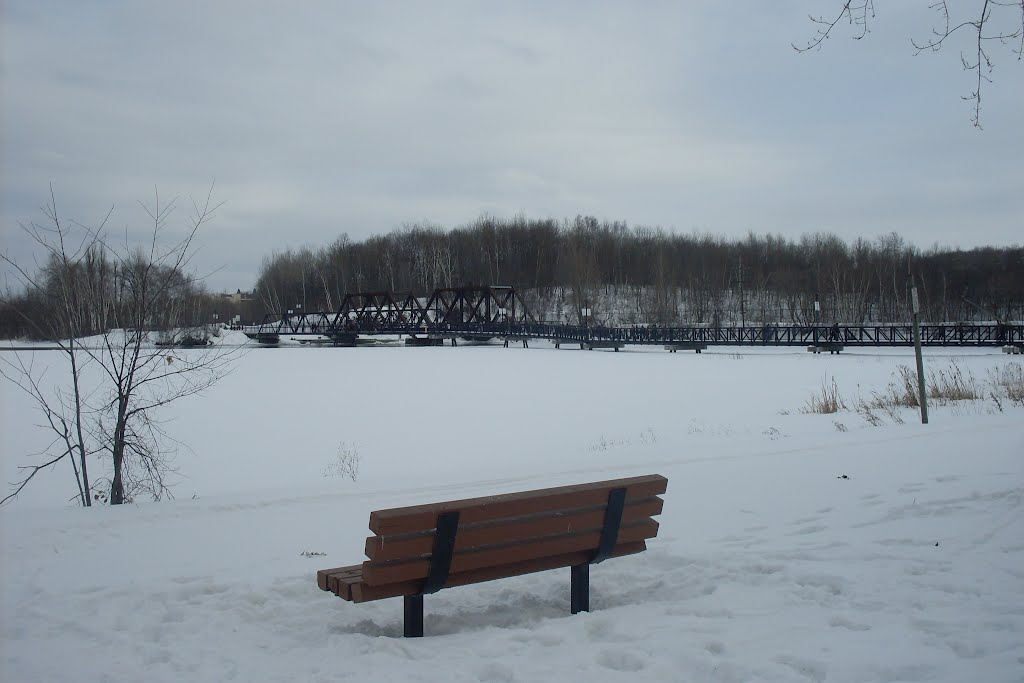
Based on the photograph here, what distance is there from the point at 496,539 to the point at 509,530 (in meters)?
0.08

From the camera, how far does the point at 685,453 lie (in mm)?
9320

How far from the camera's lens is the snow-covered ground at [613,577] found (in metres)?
3.40

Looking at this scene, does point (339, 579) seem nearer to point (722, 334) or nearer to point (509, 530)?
point (509, 530)

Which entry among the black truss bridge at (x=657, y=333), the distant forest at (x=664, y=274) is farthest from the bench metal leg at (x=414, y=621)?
the distant forest at (x=664, y=274)

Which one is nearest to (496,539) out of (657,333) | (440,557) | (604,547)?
(440,557)

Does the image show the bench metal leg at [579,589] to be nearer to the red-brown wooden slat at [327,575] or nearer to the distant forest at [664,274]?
the red-brown wooden slat at [327,575]

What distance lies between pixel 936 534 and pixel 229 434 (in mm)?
12064

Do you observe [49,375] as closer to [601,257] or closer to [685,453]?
[685,453]

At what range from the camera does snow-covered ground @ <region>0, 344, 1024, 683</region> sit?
3.40m

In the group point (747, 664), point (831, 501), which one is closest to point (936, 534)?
point (831, 501)

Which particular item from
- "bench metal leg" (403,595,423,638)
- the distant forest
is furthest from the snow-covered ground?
the distant forest

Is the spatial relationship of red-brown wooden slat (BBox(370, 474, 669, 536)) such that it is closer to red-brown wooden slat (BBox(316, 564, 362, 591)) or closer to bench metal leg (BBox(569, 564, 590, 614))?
bench metal leg (BBox(569, 564, 590, 614))

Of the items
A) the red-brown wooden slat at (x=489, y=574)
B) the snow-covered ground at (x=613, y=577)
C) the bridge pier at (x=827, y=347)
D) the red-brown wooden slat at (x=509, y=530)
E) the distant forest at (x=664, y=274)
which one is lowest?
the bridge pier at (x=827, y=347)

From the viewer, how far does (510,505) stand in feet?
12.6
